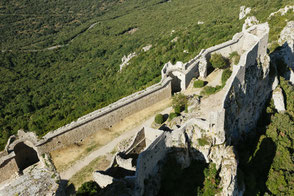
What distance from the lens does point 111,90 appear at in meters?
42.6

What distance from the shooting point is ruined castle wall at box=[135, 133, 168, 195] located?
16550mm

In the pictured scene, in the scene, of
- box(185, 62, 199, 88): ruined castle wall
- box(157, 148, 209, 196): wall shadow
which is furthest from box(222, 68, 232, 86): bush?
box(157, 148, 209, 196): wall shadow

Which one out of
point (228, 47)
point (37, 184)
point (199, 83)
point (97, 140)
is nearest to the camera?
point (37, 184)

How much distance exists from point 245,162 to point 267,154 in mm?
3346

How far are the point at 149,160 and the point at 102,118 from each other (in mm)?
7642

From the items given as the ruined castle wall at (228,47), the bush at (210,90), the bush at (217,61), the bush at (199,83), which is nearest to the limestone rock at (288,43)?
the ruined castle wall at (228,47)

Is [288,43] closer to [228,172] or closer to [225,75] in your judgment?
[225,75]

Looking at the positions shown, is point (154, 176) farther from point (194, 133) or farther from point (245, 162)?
point (245, 162)

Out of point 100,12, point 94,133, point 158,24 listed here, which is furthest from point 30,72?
point 100,12

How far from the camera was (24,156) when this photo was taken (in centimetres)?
2103

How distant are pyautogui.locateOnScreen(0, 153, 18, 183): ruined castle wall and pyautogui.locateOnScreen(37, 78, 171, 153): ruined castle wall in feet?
Answer: 6.75

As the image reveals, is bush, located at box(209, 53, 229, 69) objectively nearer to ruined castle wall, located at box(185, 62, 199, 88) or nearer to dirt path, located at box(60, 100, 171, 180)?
ruined castle wall, located at box(185, 62, 199, 88)

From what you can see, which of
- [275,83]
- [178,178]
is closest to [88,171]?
[178,178]

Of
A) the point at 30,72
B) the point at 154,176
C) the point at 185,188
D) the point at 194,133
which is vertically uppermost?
the point at 194,133
